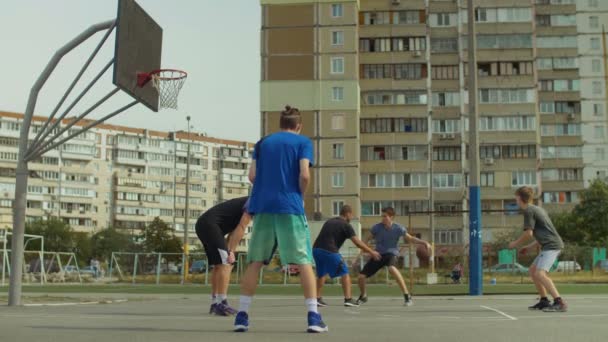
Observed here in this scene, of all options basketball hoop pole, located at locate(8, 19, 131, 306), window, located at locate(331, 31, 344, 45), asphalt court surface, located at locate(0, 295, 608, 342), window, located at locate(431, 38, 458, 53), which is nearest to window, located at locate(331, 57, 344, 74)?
window, located at locate(331, 31, 344, 45)

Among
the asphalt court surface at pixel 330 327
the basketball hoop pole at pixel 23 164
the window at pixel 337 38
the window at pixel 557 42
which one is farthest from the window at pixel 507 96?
the asphalt court surface at pixel 330 327

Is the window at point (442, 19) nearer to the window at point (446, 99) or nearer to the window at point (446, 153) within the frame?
the window at point (446, 99)

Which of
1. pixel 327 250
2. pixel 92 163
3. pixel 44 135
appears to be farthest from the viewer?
pixel 92 163

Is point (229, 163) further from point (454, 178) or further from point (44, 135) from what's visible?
point (44, 135)

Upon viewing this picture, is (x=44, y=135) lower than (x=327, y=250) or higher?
higher

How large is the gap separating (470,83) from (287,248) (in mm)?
13838

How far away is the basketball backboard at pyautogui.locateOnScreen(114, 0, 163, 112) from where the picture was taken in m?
15.1

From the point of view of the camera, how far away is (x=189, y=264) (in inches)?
1655

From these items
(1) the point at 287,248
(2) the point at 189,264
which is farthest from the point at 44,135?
(2) the point at 189,264

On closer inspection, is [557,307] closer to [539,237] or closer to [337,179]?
[539,237]

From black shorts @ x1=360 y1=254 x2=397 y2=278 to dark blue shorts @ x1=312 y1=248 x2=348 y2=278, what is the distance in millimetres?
715

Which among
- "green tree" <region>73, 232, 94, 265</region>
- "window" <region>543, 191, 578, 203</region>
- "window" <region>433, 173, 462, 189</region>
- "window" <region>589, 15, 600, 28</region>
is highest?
"window" <region>589, 15, 600, 28</region>

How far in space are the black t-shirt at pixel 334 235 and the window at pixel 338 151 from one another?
64397 mm

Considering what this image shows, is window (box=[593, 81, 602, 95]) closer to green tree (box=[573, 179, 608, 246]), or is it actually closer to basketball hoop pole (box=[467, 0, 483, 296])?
green tree (box=[573, 179, 608, 246])
